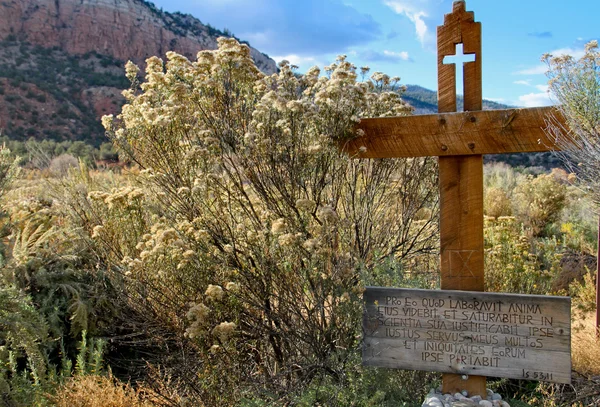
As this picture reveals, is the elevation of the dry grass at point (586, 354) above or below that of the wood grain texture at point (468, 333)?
below

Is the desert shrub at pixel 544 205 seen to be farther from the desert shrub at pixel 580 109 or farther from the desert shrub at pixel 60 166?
the desert shrub at pixel 60 166

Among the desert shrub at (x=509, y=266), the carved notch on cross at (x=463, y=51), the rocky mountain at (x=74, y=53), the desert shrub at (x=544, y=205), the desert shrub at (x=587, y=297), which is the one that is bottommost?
the desert shrub at (x=587, y=297)

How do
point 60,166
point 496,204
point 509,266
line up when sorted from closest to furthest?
point 509,266
point 496,204
point 60,166

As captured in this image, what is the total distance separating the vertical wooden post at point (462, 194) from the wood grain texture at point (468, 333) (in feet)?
0.39

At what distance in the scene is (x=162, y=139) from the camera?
11.4 ft

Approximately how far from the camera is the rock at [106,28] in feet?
156

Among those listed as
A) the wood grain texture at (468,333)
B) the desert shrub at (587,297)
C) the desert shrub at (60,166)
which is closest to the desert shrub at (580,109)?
the wood grain texture at (468,333)

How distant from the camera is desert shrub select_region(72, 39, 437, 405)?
311cm

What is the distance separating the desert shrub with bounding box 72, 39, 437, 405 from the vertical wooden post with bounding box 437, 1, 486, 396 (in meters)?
0.46

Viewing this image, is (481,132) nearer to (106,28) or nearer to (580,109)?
(580,109)

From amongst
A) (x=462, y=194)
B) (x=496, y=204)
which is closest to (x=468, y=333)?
(x=462, y=194)

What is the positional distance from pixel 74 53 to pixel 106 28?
6986 mm

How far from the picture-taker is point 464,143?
3.17 metres

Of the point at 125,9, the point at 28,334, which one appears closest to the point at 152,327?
the point at 28,334
